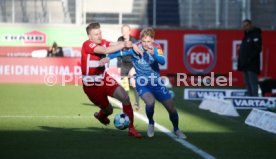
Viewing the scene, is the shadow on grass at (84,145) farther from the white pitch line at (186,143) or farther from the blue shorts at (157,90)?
the blue shorts at (157,90)

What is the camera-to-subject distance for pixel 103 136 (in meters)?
12.3

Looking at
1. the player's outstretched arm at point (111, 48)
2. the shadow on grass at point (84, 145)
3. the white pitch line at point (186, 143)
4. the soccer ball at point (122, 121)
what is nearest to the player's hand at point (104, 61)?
the player's outstretched arm at point (111, 48)

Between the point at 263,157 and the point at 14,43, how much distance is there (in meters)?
20.8

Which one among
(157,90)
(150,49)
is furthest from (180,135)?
(150,49)

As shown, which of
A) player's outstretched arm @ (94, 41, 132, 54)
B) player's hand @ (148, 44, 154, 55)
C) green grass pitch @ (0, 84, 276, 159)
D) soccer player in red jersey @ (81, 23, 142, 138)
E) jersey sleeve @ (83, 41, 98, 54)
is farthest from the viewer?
soccer player in red jersey @ (81, 23, 142, 138)

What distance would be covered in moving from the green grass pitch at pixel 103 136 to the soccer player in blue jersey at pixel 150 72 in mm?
523

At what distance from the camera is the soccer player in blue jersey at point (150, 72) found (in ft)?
39.2

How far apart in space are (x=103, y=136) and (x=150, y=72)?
1.31 metres

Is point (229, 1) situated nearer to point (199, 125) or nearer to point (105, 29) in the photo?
point (105, 29)

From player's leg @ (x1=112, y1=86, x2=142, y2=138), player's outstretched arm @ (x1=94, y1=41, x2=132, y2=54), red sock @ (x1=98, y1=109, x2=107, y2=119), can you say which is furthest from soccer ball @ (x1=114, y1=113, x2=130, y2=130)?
player's outstretched arm @ (x1=94, y1=41, x2=132, y2=54)

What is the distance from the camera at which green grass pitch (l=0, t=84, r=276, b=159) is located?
10211mm

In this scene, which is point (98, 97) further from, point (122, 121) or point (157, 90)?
point (157, 90)

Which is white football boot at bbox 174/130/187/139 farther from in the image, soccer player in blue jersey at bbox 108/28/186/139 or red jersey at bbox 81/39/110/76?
red jersey at bbox 81/39/110/76

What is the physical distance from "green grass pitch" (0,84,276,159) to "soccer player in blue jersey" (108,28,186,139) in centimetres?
52
